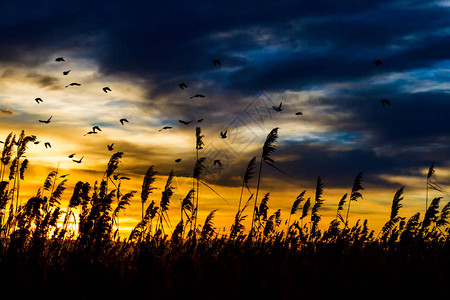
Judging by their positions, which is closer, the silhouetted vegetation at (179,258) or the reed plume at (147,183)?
the silhouetted vegetation at (179,258)

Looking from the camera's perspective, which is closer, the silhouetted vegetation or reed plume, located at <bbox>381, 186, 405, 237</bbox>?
the silhouetted vegetation

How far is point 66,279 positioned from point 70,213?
266 cm

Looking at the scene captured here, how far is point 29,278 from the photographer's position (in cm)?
613

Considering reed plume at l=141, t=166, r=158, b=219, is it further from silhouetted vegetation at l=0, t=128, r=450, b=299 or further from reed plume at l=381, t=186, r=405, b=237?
reed plume at l=381, t=186, r=405, b=237

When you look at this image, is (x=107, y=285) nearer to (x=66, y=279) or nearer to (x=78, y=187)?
(x=66, y=279)

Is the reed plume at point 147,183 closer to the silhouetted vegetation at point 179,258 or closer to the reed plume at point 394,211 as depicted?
the silhouetted vegetation at point 179,258

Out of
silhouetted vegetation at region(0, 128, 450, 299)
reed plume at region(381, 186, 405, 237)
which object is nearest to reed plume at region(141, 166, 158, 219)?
silhouetted vegetation at region(0, 128, 450, 299)

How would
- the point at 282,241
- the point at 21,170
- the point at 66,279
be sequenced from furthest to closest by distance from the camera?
the point at 21,170
the point at 282,241
the point at 66,279

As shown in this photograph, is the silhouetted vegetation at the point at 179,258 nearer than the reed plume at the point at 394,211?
Yes

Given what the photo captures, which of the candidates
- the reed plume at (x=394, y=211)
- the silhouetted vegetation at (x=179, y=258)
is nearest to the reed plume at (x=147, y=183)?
the silhouetted vegetation at (x=179, y=258)

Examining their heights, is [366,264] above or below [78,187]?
below

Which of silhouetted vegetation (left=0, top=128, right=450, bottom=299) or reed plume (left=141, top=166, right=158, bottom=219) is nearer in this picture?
silhouetted vegetation (left=0, top=128, right=450, bottom=299)

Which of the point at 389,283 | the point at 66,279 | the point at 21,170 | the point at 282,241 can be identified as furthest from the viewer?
the point at 21,170

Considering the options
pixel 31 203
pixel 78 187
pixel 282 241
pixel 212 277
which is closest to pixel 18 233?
pixel 31 203
